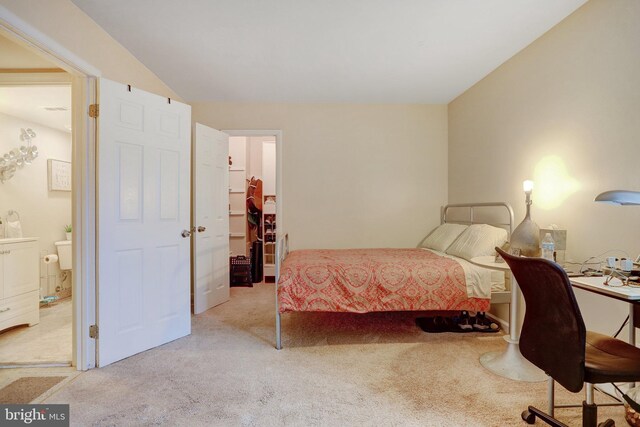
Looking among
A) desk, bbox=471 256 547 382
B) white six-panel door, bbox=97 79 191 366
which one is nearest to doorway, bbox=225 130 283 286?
white six-panel door, bbox=97 79 191 366

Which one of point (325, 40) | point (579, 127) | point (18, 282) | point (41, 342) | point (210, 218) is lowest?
point (41, 342)

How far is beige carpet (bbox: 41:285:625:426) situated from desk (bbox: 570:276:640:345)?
29.8 inches

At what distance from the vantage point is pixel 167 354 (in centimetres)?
237

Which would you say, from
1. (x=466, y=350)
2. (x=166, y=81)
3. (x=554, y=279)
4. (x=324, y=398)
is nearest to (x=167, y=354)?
(x=324, y=398)

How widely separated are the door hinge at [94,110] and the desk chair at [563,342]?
9.03 ft

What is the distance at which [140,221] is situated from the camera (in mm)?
2373

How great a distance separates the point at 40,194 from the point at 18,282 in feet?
4.92

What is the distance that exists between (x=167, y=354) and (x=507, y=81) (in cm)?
388

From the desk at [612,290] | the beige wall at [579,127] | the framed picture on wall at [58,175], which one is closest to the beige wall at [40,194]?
the framed picture on wall at [58,175]

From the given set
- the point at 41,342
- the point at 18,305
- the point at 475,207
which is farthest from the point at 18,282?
the point at 475,207

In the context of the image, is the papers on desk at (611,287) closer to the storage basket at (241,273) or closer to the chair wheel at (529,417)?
the chair wheel at (529,417)

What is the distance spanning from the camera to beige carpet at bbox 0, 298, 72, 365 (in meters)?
2.27

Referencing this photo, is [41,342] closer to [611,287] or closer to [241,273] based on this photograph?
[241,273]

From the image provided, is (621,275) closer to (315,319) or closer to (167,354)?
(315,319)
